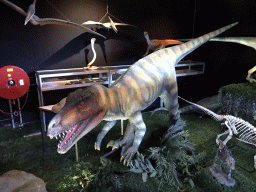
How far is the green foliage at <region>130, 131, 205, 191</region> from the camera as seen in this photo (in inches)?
78.0

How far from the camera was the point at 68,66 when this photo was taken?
3.79 meters

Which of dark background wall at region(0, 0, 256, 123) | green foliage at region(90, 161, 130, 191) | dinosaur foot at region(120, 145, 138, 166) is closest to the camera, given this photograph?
green foliage at region(90, 161, 130, 191)

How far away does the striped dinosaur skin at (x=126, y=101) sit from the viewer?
4.28ft

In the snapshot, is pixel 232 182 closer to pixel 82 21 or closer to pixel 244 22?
pixel 244 22

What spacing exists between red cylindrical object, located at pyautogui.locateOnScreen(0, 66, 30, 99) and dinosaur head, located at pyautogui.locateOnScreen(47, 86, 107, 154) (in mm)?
1957

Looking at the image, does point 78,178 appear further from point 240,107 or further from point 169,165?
point 240,107

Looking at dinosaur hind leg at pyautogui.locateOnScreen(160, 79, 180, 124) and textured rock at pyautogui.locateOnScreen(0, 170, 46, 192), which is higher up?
dinosaur hind leg at pyautogui.locateOnScreen(160, 79, 180, 124)

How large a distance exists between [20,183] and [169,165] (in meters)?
1.41

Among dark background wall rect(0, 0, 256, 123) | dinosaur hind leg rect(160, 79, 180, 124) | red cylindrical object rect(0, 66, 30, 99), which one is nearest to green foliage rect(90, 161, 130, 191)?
dinosaur hind leg rect(160, 79, 180, 124)

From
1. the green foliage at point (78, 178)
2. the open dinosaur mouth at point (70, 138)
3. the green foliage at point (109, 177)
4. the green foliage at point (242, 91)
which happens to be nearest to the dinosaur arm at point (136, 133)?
the green foliage at point (109, 177)

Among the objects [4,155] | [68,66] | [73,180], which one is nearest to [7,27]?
[68,66]

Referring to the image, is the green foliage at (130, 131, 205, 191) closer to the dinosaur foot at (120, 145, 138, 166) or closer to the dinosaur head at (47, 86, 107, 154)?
the dinosaur foot at (120, 145, 138, 166)

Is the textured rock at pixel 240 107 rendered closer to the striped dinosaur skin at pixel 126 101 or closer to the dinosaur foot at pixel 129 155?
the striped dinosaur skin at pixel 126 101

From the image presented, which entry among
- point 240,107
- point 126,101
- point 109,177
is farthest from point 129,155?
point 240,107
